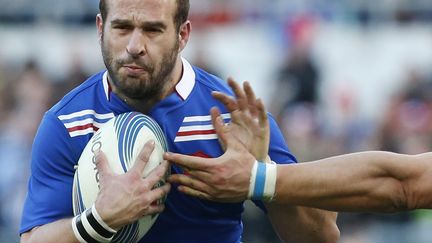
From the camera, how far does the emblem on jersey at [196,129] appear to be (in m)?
6.79

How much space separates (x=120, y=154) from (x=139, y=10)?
74 centimetres

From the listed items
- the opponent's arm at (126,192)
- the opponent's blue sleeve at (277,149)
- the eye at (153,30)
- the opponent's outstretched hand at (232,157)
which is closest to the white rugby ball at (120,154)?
the opponent's arm at (126,192)

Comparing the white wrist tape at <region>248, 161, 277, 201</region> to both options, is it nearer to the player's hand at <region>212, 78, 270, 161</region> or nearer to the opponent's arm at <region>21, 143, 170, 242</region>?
the player's hand at <region>212, 78, 270, 161</region>

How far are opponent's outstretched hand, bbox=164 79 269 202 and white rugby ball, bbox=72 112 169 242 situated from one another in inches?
6.2

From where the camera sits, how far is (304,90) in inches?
590

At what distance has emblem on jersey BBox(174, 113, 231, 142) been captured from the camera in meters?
6.79

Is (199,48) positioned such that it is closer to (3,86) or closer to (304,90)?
(304,90)

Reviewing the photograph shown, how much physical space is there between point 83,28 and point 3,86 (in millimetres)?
2390

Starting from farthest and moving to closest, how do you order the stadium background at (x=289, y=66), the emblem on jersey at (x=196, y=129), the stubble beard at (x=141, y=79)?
1. the stadium background at (x=289, y=66)
2. the emblem on jersey at (x=196, y=129)
3. the stubble beard at (x=141, y=79)

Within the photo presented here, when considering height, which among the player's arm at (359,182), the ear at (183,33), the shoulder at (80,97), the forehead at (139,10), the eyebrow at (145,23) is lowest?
the player's arm at (359,182)

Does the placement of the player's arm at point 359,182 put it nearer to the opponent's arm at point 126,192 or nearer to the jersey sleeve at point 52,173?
the opponent's arm at point 126,192

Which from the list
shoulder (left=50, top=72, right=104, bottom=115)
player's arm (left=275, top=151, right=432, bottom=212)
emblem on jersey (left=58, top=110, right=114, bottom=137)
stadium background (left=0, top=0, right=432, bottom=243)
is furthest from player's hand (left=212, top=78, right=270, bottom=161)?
stadium background (left=0, top=0, right=432, bottom=243)

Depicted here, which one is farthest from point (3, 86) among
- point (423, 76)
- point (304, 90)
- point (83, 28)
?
point (423, 76)

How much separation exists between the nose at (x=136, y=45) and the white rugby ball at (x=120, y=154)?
33 cm
